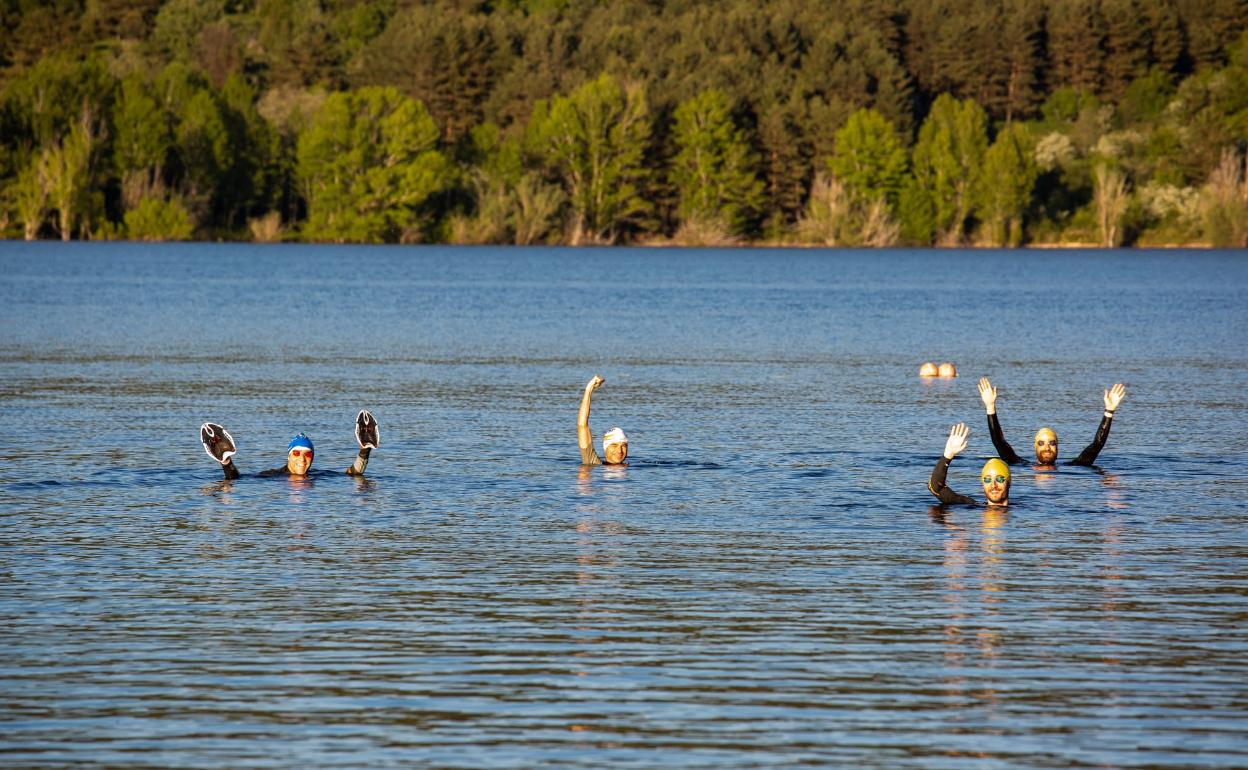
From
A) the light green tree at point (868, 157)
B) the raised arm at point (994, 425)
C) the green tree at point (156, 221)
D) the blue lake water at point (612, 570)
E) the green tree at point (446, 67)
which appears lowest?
the blue lake water at point (612, 570)

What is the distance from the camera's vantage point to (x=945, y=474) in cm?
2381

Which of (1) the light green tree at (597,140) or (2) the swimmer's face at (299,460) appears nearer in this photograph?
(2) the swimmer's face at (299,460)

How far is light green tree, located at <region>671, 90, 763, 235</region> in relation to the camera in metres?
161

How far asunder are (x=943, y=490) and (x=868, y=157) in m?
140

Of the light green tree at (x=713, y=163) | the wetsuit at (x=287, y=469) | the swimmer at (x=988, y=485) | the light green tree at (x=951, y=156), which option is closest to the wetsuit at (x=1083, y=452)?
the swimmer at (x=988, y=485)

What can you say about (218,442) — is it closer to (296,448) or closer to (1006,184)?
(296,448)

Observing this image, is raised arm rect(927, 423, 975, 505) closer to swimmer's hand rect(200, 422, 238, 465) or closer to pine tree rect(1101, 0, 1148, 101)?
swimmer's hand rect(200, 422, 238, 465)

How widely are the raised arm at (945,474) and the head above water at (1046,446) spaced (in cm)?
389

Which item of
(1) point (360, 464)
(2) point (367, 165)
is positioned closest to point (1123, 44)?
(2) point (367, 165)

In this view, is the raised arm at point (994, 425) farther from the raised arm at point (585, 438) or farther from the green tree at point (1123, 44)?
the green tree at point (1123, 44)

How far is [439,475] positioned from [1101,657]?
1361 cm

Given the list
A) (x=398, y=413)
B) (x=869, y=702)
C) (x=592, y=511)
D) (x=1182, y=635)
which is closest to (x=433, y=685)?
(x=869, y=702)

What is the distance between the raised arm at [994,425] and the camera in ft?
82.8

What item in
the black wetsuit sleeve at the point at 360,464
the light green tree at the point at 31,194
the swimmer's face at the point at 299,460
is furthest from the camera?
the light green tree at the point at 31,194
